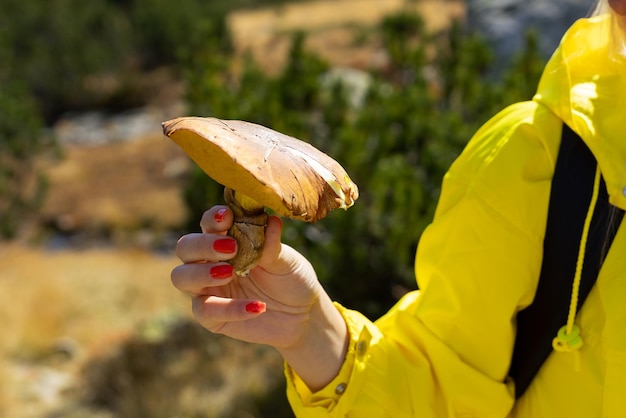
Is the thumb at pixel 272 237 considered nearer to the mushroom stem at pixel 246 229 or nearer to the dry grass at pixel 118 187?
the mushroom stem at pixel 246 229

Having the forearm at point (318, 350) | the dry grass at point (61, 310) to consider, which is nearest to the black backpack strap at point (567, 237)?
the forearm at point (318, 350)

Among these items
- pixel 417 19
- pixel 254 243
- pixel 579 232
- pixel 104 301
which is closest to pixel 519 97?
pixel 579 232

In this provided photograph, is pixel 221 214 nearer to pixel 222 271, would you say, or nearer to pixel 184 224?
pixel 222 271

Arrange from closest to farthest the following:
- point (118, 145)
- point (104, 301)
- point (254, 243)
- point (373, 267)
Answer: point (254, 243), point (373, 267), point (104, 301), point (118, 145)

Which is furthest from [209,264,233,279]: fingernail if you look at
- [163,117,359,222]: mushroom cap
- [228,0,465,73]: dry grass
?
[228,0,465,73]: dry grass

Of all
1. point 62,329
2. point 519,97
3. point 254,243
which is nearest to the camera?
point 254,243

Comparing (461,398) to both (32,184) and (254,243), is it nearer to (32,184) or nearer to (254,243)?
(254,243)

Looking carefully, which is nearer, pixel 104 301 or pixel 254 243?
pixel 254 243
